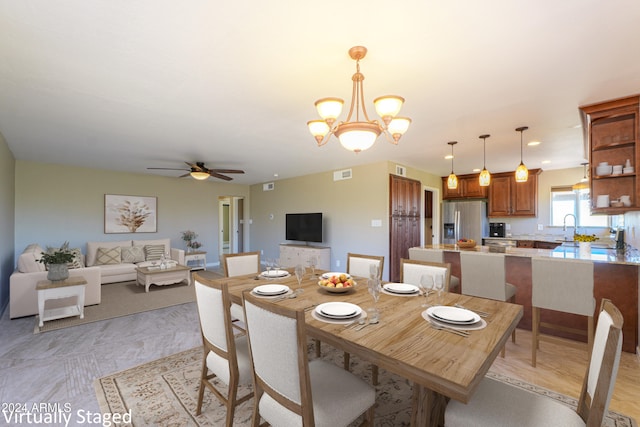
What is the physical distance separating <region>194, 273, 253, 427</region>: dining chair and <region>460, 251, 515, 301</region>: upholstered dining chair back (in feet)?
7.54

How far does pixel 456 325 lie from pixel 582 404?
0.56 m

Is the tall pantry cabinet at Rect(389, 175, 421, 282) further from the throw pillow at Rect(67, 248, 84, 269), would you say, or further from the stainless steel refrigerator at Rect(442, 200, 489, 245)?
the throw pillow at Rect(67, 248, 84, 269)

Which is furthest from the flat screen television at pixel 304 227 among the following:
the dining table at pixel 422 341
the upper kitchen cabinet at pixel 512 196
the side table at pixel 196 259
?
the dining table at pixel 422 341

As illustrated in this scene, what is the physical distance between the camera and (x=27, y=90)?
2.39 meters

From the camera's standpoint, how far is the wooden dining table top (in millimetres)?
990

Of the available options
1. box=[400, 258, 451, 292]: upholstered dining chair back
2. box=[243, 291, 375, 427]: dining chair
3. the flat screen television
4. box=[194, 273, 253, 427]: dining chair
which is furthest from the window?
box=[194, 273, 253, 427]: dining chair

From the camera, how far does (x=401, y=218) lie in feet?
18.2

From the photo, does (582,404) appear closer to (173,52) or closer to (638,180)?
(638,180)

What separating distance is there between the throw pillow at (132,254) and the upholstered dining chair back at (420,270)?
5688 millimetres

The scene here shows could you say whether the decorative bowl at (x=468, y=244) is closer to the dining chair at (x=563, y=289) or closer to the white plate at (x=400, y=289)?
the dining chair at (x=563, y=289)

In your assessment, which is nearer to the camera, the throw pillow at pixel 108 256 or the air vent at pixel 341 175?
the throw pillow at pixel 108 256

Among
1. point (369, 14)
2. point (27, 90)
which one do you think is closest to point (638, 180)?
point (369, 14)

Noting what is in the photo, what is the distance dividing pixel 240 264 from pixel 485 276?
248cm

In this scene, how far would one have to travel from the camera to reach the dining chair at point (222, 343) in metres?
1.51
